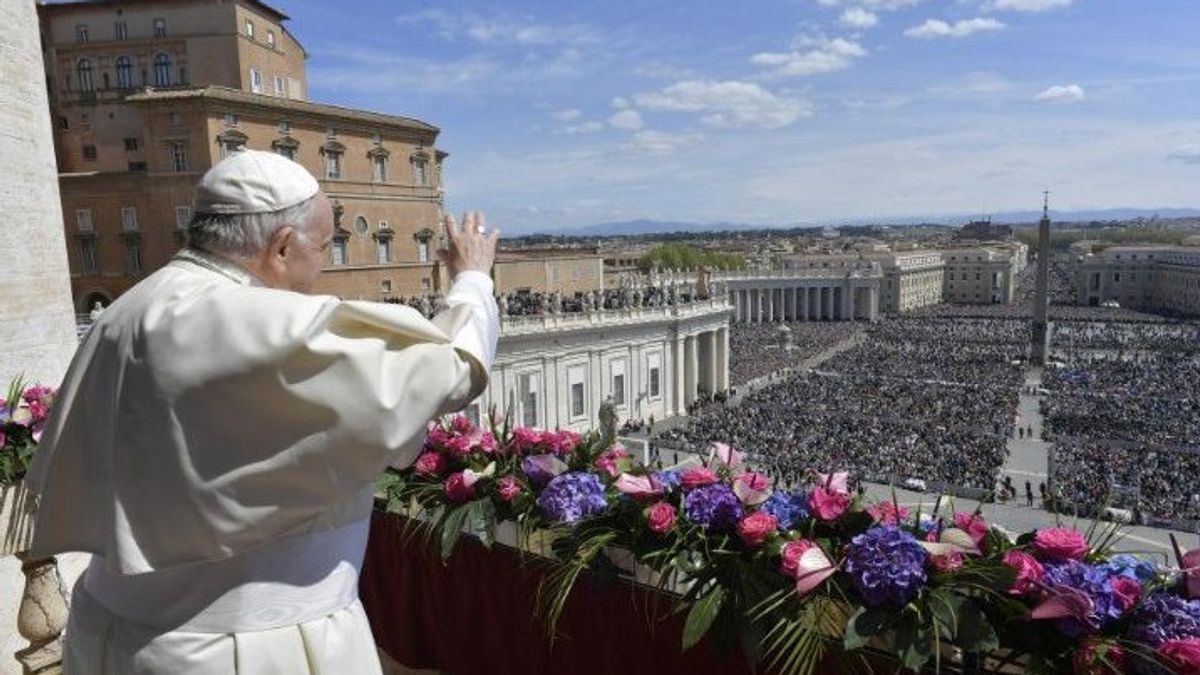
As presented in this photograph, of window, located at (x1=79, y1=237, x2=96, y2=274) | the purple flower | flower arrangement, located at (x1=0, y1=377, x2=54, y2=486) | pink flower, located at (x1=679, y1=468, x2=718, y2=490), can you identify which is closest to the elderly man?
the purple flower

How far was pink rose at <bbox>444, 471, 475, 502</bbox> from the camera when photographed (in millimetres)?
4324

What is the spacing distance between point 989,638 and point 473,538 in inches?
106

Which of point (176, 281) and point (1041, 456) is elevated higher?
point (176, 281)

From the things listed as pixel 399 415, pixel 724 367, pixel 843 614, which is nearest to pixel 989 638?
pixel 843 614

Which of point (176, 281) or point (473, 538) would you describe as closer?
point (176, 281)

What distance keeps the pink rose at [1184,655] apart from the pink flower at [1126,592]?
18cm

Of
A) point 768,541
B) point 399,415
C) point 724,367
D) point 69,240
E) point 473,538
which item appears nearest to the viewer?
point 399,415

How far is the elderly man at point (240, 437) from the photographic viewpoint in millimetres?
1833

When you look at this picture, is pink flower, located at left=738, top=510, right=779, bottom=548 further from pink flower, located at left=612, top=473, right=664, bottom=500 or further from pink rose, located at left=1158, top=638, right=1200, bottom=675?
pink rose, located at left=1158, top=638, right=1200, bottom=675

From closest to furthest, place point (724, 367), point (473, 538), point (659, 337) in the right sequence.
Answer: point (473, 538) → point (659, 337) → point (724, 367)

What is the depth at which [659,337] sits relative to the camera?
40531mm

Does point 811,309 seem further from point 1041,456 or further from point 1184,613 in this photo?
point 1184,613

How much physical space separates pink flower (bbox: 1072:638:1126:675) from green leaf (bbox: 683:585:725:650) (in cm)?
122

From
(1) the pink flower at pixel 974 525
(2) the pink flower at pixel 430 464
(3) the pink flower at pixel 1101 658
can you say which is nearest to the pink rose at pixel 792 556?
(1) the pink flower at pixel 974 525
